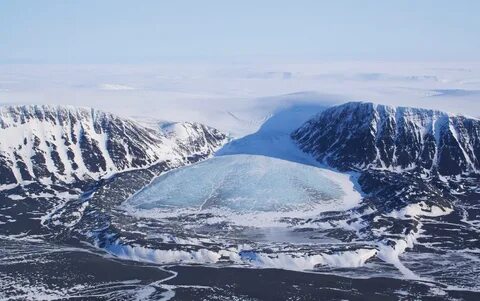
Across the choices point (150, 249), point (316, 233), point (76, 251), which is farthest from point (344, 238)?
point (76, 251)

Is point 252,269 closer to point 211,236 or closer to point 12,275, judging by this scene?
point 211,236

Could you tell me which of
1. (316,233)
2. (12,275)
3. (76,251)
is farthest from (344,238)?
(12,275)

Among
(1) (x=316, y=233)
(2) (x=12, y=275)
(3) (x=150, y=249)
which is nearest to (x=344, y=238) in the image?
(1) (x=316, y=233)

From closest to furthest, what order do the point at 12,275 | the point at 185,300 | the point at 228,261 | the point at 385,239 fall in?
the point at 185,300 → the point at 12,275 → the point at 228,261 → the point at 385,239

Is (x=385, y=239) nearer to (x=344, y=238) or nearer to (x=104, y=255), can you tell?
(x=344, y=238)

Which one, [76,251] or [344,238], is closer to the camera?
[76,251]

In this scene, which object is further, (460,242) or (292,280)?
(460,242)

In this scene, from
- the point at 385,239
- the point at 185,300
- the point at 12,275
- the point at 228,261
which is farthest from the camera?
the point at 385,239

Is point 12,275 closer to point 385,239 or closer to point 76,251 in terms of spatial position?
point 76,251

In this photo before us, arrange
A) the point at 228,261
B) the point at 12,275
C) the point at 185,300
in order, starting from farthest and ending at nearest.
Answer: the point at 228,261
the point at 12,275
the point at 185,300
